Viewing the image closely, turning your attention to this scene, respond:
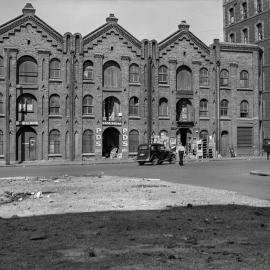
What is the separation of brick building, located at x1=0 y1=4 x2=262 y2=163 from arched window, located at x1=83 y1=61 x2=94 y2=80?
0.10 m

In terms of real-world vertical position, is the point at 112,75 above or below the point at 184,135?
above

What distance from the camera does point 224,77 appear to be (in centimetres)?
5266

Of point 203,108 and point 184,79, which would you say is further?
point 203,108

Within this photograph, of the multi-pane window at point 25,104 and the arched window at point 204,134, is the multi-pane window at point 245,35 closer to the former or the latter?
the arched window at point 204,134

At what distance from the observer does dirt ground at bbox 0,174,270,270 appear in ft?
21.6

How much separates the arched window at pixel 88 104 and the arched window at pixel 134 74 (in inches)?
185

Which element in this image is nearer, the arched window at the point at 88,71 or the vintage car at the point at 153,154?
the vintage car at the point at 153,154

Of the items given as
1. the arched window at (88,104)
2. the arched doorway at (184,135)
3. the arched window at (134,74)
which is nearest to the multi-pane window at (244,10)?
the arched doorway at (184,135)

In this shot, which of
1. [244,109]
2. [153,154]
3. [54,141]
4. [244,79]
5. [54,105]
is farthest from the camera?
[244,79]

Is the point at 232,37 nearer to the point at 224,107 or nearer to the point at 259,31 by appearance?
the point at 259,31

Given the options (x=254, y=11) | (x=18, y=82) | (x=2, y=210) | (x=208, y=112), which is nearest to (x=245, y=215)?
(x=2, y=210)

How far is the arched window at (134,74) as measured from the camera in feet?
161

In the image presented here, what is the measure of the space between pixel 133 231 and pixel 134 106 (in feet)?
133

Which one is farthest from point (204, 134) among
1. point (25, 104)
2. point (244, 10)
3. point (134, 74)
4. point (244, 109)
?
point (244, 10)
